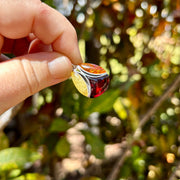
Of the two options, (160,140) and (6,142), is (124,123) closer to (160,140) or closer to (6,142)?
(160,140)

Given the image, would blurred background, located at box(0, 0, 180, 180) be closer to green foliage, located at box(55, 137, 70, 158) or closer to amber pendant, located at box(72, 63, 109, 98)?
green foliage, located at box(55, 137, 70, 158)

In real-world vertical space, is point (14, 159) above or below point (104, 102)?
below

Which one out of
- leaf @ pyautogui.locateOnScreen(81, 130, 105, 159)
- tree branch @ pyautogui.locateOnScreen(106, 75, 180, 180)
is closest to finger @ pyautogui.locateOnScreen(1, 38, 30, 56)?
leaf @ pyautogui.locateOnScreen(81, 130, 105, 159)

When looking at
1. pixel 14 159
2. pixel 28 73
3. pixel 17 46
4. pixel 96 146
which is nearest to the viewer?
pixel 28 73

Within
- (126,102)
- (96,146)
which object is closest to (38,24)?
(96,146)

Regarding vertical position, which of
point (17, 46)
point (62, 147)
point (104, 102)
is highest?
point (17, 46)

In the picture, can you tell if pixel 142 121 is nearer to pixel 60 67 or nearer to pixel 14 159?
pixel 14 159

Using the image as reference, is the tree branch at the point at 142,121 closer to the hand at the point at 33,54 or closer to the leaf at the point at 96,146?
the leaf at the point at 96,146
